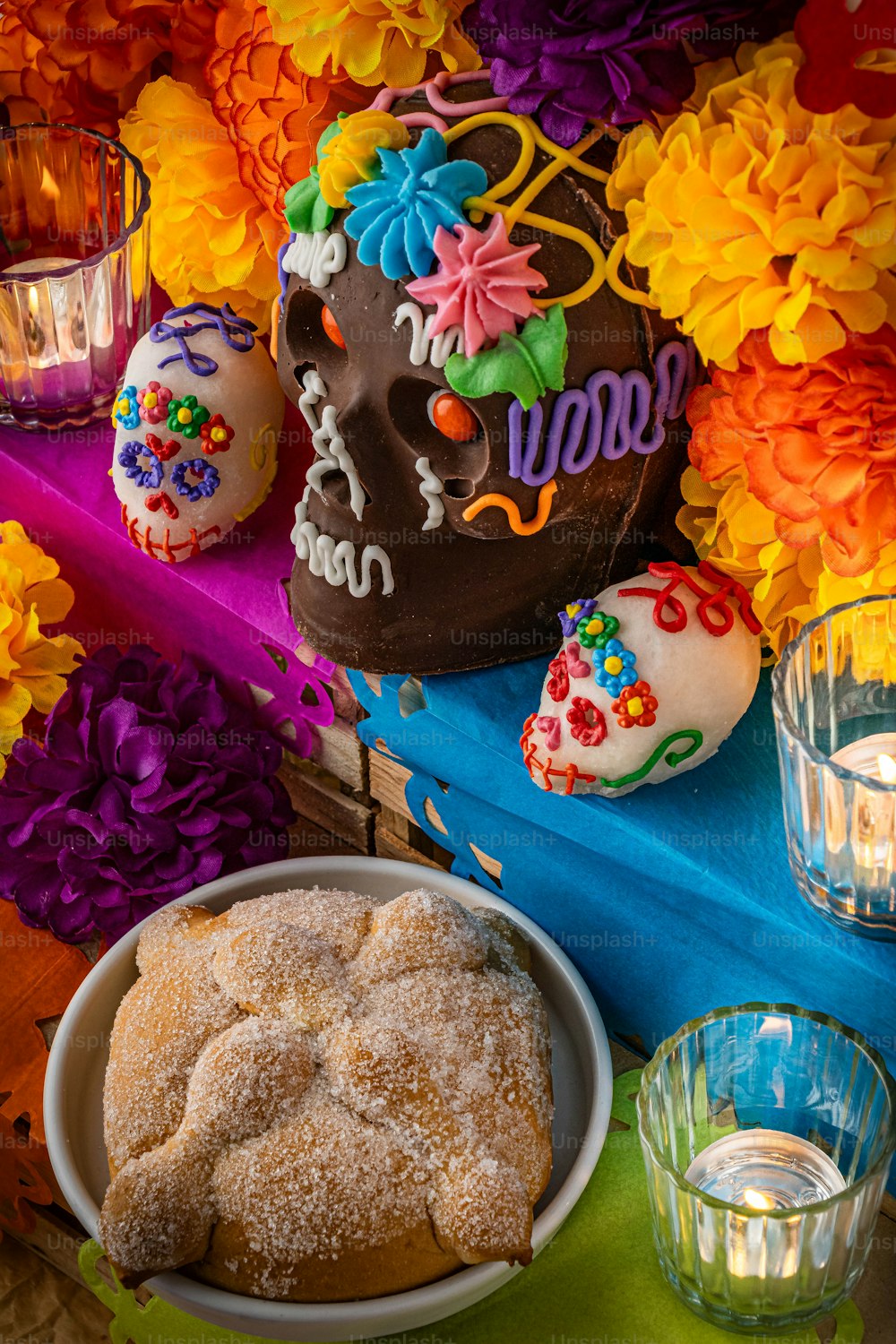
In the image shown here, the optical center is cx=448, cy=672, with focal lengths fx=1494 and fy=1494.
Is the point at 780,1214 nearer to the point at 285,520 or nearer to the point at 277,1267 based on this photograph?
the point at 277,1267

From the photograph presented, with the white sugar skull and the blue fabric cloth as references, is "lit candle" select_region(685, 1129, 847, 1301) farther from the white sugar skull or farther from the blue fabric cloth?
the white sugar skull

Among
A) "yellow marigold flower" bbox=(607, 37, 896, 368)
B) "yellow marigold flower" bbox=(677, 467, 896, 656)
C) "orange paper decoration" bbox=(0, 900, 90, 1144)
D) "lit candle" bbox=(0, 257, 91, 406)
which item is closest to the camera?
"yellow marigold flower" bbox=(607, 37, 896, 368)

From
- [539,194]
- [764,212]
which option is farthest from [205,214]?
[764,212]

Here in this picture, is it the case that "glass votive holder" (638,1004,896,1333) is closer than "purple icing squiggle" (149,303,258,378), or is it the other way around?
"glass votive holder" (638,1004,896,1333)

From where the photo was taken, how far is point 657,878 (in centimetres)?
68

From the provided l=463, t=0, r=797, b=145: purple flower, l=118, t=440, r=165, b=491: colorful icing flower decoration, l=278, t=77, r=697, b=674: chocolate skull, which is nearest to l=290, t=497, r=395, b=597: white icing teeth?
l=278, t=77, r=697, b=674: chocolate skull

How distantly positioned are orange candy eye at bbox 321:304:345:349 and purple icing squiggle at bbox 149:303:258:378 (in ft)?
0.44

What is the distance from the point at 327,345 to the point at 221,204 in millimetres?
182

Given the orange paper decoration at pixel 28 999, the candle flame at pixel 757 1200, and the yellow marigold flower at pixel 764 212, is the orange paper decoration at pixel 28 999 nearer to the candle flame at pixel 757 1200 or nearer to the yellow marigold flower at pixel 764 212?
the candle flame at pixel 757 1200

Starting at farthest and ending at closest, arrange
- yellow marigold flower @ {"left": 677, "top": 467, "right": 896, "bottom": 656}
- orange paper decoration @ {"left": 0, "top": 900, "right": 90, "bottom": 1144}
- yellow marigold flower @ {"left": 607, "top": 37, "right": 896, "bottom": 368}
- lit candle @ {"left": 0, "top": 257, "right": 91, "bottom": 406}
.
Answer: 1. lit candle @ {"left": 0, "top": 257, "right": 91, "bottom": 406}
2. orange paper decoration @ {"left": 0, "top": 900, "right": 90, "bottom": 1144}
3. yellow marigold flower @ {"left": 677, "top": 467, "right": 896, "bottom": 656}
4. yellow marigold flower @ {"left": 607, "top": 37, "right": 896, "bottom": 368}

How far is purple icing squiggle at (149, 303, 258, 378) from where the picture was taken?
80 cm

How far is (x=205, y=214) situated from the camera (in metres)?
0.83

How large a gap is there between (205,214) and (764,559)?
0.39 metres

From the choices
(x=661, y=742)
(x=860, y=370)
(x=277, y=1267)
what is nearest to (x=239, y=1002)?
(x=277, y=1267)
